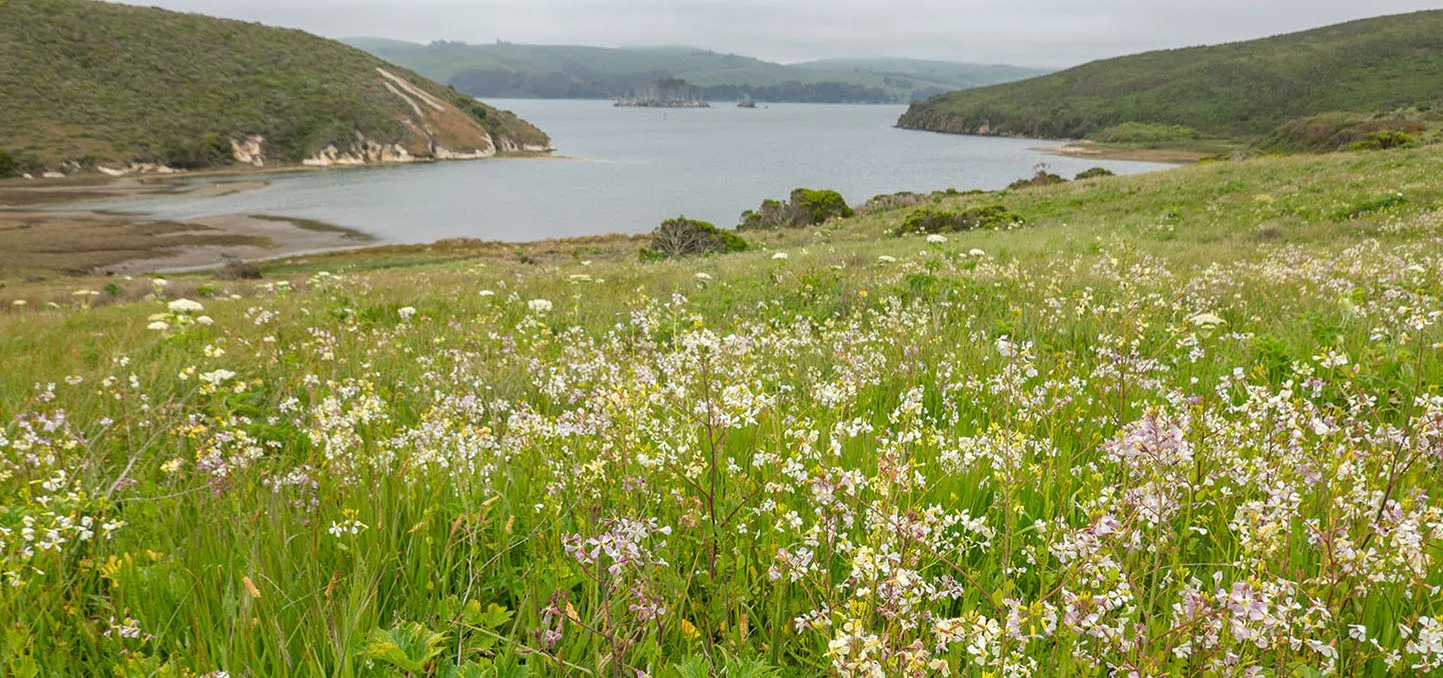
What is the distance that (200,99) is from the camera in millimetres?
114750

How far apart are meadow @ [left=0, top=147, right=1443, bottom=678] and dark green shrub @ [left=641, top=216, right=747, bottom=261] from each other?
25452 millimetres

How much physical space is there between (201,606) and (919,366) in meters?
4.29

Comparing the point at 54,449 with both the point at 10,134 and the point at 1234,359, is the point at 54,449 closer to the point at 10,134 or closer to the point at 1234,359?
the point at 1234,359

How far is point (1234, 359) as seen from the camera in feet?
16.9

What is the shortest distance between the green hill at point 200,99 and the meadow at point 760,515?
119 meters

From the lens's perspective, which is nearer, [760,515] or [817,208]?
[760,515]

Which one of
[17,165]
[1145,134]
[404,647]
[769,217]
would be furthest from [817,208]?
[1145,134]

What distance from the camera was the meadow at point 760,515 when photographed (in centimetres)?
183

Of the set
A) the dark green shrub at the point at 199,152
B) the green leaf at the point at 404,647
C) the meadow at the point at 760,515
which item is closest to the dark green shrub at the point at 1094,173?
the meadow at the point at 760,515

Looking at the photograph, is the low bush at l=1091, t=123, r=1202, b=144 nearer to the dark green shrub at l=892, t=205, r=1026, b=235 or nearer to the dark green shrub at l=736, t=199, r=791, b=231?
the dark green shrub at l=736, t=199, r=791, b=231

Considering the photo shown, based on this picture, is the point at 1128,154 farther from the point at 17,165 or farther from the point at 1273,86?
the point at 17,165

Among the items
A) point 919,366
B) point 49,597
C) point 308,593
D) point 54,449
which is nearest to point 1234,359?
point 919,366

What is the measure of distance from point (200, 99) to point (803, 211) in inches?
4722

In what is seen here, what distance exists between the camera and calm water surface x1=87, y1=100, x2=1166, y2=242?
6912 cm
